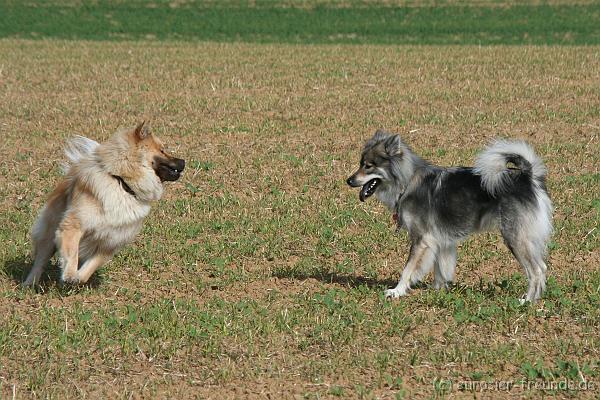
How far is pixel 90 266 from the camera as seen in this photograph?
25.8 ft

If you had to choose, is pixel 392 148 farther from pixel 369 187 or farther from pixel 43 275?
pixel 43 275

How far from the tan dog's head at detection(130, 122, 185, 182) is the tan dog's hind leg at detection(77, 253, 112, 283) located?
0.90m

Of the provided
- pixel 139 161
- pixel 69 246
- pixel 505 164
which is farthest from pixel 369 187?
pixel 69 246

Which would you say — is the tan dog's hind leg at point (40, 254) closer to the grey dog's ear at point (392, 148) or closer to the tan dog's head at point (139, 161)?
the tan dog's head at point (139, 161)

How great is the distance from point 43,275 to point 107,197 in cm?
141

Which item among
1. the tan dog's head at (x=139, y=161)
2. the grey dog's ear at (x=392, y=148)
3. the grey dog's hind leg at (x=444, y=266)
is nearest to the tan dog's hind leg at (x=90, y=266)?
the tan dog's head at (x=139, y=161)

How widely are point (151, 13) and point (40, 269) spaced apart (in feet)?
108

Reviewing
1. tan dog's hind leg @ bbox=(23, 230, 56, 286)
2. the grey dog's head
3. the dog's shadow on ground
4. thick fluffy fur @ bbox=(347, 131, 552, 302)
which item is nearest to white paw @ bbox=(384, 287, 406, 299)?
thick fluffy fur @ bbox=(347, 131, 552, 302)

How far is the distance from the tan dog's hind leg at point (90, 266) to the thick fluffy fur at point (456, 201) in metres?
2.41

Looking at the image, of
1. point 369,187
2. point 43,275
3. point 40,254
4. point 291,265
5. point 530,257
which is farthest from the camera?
point 291,265

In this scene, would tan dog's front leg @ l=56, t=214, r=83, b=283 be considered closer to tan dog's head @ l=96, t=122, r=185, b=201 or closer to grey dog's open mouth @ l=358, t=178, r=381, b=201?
tan dog's head @ l=96, t=122, r=185, b=201

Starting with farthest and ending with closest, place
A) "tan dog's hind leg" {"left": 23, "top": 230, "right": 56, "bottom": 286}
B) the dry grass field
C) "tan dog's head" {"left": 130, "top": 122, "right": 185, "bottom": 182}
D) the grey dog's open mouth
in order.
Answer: the grey dog's open mouth
"tan dog's hind leg" {"left": 23, "top": 230, "right": 56, "bottom": 286}
"tan dog's head" {"left": 130, "top": 122, "right": 185, "bottom": 182}
the dry grass field

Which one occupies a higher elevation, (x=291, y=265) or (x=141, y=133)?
(x=141, y=133)

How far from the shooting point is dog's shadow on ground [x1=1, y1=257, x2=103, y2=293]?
819 cm
